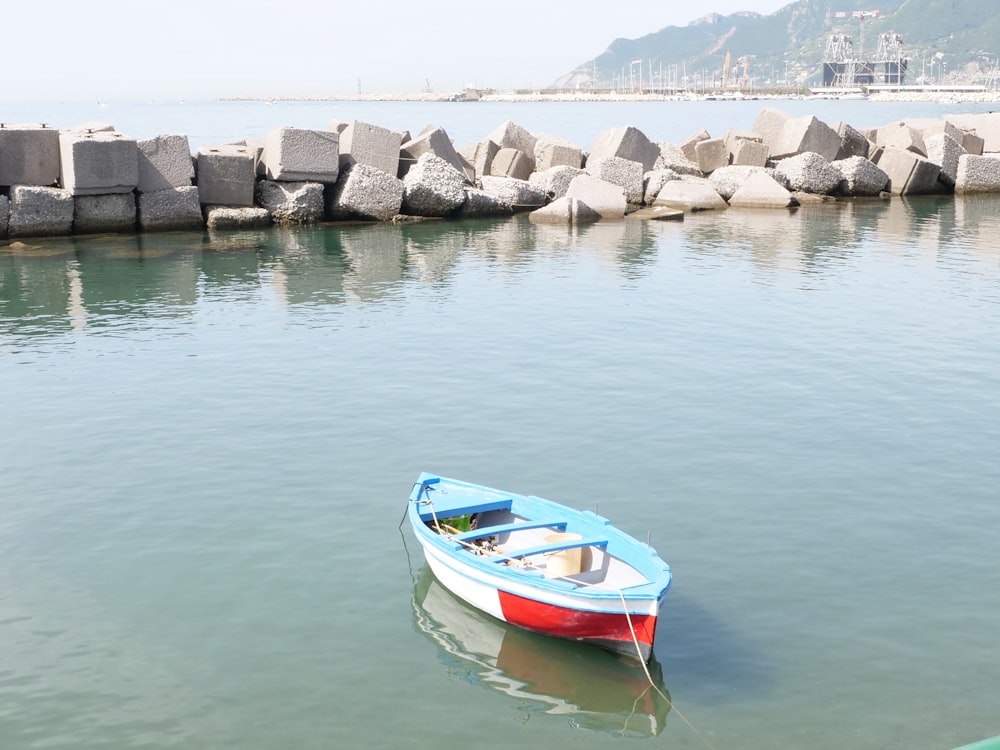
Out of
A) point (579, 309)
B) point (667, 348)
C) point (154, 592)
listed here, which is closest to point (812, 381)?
point (667, 348)

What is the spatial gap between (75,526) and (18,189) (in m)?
14.8

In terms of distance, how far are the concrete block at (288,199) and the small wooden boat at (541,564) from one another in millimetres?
17378

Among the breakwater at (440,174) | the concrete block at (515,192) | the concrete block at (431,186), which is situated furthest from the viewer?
the concrete block at (515,192)

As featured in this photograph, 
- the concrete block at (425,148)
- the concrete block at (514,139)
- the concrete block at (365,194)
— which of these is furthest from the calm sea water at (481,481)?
the concrete block at (514,139)

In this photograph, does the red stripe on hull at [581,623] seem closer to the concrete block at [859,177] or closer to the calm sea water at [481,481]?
the calm sea water at [481,481]

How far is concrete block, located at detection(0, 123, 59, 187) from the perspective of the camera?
22.1 metres

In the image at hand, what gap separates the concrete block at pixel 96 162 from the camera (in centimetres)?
2208

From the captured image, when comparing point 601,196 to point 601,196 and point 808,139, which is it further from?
point 808,139

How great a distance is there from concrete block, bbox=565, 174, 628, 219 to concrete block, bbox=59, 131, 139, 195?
10.5 meters

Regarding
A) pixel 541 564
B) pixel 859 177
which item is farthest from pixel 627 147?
Answer: pixel 541 564

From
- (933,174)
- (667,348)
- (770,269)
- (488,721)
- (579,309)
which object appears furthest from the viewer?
(933,174)

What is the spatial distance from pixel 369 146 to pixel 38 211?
24.3 feet

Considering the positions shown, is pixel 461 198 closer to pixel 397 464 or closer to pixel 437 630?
pixel 397 464

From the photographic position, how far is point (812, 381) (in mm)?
13312
